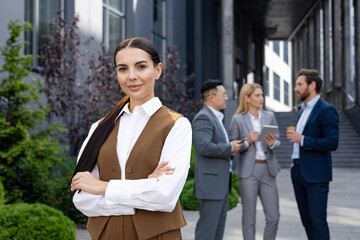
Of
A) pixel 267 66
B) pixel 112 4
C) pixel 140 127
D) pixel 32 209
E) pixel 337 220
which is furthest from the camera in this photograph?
pixel 267 66

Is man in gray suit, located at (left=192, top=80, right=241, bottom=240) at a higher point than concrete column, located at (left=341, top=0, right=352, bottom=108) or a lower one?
lower

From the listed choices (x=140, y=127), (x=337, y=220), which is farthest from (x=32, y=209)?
(x=337, y=220)

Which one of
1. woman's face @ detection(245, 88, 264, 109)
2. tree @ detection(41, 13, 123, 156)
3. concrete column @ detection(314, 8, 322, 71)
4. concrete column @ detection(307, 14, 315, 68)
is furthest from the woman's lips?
concrete column @ detection(307, 14, 315, 68)

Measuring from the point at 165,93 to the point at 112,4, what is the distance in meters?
3.65

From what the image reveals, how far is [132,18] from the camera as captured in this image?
14875mm

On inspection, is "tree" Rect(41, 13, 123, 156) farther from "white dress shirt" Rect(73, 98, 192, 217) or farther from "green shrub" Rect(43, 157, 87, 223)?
"white dress shirt" Rect(73, 98, 192, 217)

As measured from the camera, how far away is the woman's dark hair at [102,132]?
7.19 ft

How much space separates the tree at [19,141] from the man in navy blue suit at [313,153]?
407cm

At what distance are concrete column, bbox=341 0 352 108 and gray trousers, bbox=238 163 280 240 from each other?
66.1ft

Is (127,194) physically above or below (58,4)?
below

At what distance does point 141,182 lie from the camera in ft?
6.68

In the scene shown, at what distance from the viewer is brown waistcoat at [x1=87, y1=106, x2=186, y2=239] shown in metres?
2.08

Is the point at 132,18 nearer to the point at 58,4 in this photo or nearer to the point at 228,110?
the point at 58,4

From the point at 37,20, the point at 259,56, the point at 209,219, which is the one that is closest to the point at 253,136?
the point at 209,219
